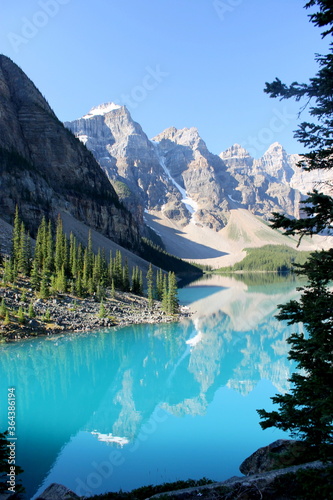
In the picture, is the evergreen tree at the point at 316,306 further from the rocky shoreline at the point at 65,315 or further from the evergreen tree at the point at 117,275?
the evergreen tree at the point at 117,275

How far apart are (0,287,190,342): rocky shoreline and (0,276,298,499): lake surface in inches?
91.1

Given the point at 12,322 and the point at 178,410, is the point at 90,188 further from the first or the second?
the point at 178,410

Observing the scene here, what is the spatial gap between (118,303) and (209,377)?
97.0ft

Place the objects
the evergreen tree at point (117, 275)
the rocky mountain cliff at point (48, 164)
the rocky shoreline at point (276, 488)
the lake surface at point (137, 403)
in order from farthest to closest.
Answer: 1. the rocky mountain cliff at point (48, 164)
2. the evergreen tree at point (117, 275)
3. the lake surface at point (137, 403)
4. the rocky shoreline at point (276, 488)

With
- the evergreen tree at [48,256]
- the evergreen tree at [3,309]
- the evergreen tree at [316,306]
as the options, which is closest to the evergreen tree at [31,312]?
the evergreen tree at [3,309]

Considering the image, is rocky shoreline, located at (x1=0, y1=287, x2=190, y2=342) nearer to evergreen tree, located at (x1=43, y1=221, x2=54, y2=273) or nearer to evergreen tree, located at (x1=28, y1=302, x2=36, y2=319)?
evergreen tree, located at (x1=28, y1=302, x2=36, y2=319)

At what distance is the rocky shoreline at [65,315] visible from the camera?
37.4 metres

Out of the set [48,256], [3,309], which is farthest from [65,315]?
[48,256]

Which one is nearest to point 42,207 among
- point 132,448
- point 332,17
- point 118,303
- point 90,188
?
point 90,188

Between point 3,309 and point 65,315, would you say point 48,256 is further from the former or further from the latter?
point 3,309

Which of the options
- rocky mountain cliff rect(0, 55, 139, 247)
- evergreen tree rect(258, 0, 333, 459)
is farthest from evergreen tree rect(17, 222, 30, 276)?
evergreen tree rect(258, 0, 333, 459)

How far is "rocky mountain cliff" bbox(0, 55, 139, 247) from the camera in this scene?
9956 cm

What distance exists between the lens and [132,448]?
16781 millimetres

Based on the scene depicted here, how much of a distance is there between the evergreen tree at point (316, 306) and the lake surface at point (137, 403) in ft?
27.3
